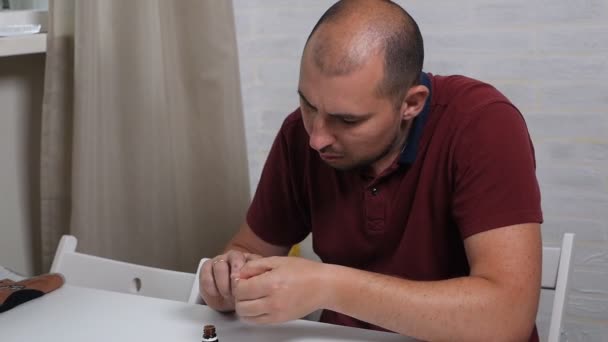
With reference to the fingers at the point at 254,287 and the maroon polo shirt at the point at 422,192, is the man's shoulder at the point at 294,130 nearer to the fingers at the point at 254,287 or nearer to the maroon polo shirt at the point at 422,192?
the maroon polo shirt at the point at 422,192

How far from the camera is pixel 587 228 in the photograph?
2.12 metres

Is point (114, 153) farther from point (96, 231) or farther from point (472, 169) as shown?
point (472, 169)

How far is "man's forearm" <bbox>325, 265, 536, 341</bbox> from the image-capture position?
1.17 meters

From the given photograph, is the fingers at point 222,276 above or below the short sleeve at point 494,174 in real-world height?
below

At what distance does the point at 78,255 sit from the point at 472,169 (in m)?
0.77

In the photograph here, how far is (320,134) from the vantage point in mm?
1295

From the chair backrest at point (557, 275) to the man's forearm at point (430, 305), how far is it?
11cm

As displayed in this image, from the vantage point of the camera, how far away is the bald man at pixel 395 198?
1.18 m

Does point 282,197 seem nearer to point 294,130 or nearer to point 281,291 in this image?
point 294,130

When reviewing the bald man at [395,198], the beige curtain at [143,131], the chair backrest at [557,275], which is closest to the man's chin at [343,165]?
the bald man at [395,198]

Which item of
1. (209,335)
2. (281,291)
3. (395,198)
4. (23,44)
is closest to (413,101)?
(395,198)

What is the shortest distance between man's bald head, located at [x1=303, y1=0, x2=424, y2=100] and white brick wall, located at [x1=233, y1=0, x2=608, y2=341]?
0.86 metres

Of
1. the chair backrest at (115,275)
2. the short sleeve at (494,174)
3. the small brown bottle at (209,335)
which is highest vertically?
the short sleeve at (494,174)

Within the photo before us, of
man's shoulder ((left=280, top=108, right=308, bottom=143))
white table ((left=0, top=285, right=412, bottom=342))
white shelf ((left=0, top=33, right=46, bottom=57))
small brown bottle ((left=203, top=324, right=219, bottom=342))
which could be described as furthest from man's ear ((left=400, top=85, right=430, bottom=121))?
white shelf ((left=0, top=33, right=46, bottom=57))
